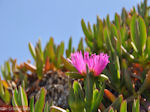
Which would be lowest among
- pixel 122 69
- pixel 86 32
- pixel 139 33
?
pixel 122 69

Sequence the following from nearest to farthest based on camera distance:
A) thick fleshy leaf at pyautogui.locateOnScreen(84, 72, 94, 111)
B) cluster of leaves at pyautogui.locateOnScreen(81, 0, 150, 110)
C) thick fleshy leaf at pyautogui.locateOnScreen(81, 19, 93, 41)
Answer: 1. thick fleshy leaf at pyautogui.locateOnScreen(84, 72, 94, 111)
2. cluster of leaves at pyautogui.locateOnScreen(81, 0, 150, 110)
3. thick fleshy leaf at pyautogui.locateOnScreen(81, 19, 93, 41)

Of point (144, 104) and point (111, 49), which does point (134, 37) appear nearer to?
point (111, 49)

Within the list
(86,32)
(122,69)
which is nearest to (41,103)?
(122,69)

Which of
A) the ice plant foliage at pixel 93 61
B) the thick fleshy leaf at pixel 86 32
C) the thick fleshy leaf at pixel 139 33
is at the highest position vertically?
the thick fleshy leaf at pixel 86 32

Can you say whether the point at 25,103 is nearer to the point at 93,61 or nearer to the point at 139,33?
the point at 93,61

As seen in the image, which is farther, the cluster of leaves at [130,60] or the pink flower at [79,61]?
the cluster of leaves at [130,60]

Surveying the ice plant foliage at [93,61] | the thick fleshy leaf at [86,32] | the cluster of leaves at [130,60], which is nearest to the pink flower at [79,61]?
the ice plant foliage at [93,61]

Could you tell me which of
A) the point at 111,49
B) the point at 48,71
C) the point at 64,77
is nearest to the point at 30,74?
the point at 48,71

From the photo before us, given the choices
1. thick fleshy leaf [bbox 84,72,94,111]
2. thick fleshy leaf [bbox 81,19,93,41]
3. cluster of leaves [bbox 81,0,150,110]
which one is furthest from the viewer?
thick fleshy leaf [bbox 81,19,93,41]

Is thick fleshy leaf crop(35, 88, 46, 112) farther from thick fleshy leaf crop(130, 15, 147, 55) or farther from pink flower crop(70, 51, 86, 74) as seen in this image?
thick fleshy leaf crop(130, 15, 147, 55)

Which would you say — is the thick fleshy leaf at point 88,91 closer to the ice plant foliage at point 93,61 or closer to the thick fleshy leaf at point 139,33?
the ice plant foliage at point 93,61

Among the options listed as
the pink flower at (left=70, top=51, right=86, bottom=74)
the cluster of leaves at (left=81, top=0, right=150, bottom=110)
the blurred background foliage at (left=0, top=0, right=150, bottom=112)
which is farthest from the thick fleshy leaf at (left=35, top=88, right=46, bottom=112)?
the cluster of leaves at (left=81, top=0, right=150, bottom=110)
